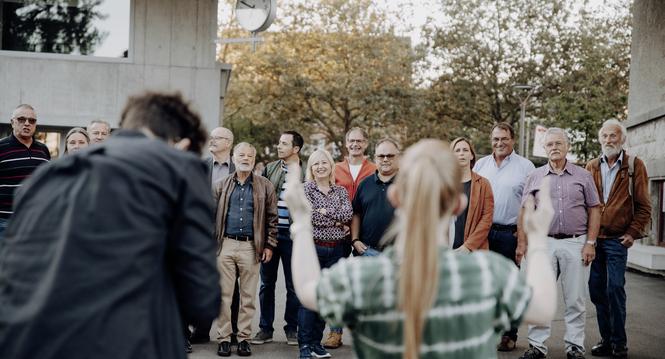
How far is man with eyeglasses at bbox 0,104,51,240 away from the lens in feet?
24.8

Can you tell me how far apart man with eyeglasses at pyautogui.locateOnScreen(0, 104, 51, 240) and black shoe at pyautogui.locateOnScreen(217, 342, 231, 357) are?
2.35 m

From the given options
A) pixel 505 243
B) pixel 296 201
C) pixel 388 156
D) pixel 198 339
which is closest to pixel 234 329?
pixel 198 339

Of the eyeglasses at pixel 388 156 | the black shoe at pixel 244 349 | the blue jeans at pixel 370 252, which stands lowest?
the black shoe at pixel 244 349

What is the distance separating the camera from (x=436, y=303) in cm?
237

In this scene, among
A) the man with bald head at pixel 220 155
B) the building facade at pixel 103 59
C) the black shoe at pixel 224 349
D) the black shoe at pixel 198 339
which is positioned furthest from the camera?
the building facade at pixel 103 59

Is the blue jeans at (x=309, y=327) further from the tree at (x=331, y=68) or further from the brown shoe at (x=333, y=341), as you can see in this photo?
the tree at (x=331, y=68)

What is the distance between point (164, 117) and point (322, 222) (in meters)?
5.08

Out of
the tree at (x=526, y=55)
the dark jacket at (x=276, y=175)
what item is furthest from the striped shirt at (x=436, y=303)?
the tree at (x=526, y=55)

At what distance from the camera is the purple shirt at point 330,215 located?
25.2 feet

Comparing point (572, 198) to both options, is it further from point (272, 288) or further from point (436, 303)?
point (436, 303)

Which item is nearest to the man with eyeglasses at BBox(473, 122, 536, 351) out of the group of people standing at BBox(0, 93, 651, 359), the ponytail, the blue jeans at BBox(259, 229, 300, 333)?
the blue jeans at BBox(259, 229, 300, 333)

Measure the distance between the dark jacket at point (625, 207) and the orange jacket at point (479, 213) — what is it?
4.04 feet

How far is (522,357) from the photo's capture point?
7445 millimetres

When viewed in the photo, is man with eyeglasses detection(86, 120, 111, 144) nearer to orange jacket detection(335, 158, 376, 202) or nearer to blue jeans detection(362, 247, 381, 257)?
orange jacket detection(335, 158, 376, 202)
